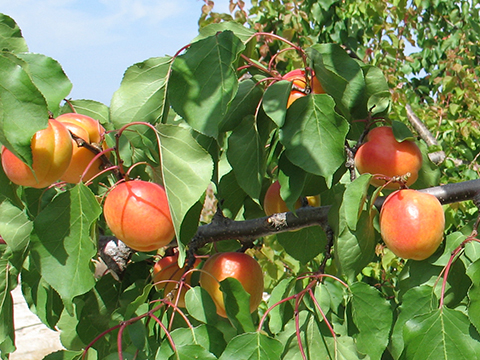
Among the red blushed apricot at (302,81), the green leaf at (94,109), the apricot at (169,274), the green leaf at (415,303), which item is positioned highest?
the red blushed apricot at (302,81)

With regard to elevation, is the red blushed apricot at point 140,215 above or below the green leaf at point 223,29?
below

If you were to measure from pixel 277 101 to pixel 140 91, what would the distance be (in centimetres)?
19

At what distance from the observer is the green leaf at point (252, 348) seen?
0.59 metres

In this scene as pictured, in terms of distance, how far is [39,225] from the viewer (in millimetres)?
582

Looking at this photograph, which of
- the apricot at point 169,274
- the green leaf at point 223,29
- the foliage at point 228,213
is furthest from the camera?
the apricot at point 169,274

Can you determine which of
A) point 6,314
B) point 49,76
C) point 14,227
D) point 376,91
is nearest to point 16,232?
point 14,227

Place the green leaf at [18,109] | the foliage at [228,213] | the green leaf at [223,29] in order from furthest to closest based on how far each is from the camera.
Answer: the green leaf at [223,29]
the foliage at [228,213]
the green leaf at [18,109]

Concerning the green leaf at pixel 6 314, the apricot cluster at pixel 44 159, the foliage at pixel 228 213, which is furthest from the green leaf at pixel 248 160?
the green leaf at pixel 6 314

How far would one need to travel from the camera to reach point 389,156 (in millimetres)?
712

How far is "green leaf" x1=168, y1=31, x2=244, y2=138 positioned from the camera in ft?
1.99

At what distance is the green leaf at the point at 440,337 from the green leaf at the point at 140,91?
43 cm

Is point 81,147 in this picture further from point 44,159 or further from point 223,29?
point 223,29

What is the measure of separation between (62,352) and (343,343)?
399mm

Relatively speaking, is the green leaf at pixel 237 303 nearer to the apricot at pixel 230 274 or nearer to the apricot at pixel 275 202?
the apricot at pixel 230 274
